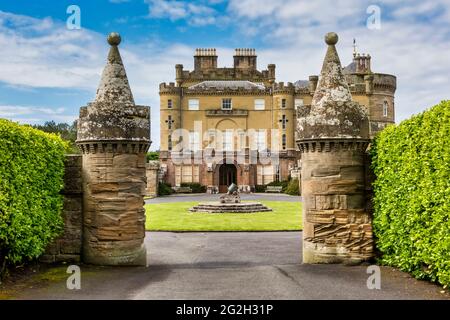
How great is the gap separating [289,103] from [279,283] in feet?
167

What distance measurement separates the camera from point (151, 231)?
18312 millimetres

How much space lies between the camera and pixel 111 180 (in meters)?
10.3

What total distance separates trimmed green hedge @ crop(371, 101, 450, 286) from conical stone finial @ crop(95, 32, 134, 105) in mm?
6284

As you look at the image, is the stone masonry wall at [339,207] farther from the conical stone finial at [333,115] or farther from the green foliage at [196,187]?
the green foliage at [196,187]

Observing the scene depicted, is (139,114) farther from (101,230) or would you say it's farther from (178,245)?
(178,245)

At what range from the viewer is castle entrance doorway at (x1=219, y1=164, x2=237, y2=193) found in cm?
5569

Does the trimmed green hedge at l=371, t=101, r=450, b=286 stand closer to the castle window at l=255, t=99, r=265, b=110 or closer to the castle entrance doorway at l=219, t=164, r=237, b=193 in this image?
the castle entrance doorway at l=219, t=164, r=237, b=193

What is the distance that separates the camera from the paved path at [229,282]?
25.7ft

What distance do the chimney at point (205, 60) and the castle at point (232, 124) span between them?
1540 millimetres

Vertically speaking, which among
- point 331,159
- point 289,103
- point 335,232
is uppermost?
point 289,103

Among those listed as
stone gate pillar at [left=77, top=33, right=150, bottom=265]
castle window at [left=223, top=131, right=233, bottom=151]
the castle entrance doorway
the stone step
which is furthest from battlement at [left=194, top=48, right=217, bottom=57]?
stone gate pillar at [left=77, top=33, right=150, bottom=265]
